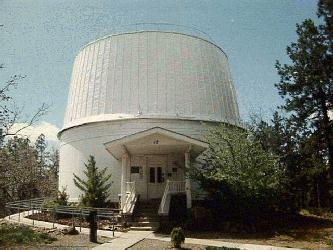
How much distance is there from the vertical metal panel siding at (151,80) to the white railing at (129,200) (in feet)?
18.1

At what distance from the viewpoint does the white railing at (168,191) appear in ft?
54.4

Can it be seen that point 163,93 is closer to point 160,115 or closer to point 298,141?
point 160,115

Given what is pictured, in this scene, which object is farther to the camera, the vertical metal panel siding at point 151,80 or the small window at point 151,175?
the vertical metal panel siding at point 151,80

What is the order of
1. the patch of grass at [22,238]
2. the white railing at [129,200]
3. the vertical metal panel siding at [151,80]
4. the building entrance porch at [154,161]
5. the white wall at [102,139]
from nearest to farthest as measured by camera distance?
1. the patch of grass at [22,238]
2. the white railing at [129,200]
3. the building entrance porch at [154,161]
4. the white wall at [102,139]
5. the vertical metal panel siding at [151,80]

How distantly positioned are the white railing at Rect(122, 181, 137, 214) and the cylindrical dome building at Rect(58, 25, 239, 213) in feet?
7.21

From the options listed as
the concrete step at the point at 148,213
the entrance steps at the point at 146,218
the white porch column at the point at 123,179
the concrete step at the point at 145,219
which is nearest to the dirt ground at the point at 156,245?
the entrance steps at the point at 146,218

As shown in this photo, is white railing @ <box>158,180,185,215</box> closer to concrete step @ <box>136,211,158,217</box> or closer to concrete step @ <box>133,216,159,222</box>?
concrete step @ <box>133,216,159,222</box>

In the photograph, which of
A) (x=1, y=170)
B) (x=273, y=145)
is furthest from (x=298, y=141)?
(x=1, y=170)

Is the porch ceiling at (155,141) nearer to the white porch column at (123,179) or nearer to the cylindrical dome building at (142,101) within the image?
the white porch column at (123,179)

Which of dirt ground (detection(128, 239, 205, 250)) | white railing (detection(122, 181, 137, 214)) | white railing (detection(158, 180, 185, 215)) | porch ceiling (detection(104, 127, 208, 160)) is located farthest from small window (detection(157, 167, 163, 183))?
dirt ground (detection(128, 239, 205, 250))

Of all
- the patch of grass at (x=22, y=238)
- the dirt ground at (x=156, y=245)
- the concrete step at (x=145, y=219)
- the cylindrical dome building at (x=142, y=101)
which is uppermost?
the cylindrical dome building at (x=142, y=101)

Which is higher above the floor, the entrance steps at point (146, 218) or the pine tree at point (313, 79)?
the pine tree at point (313, 79)

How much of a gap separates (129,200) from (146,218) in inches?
61.4

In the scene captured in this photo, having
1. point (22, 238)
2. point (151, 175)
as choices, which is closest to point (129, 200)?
point (151, 175)
